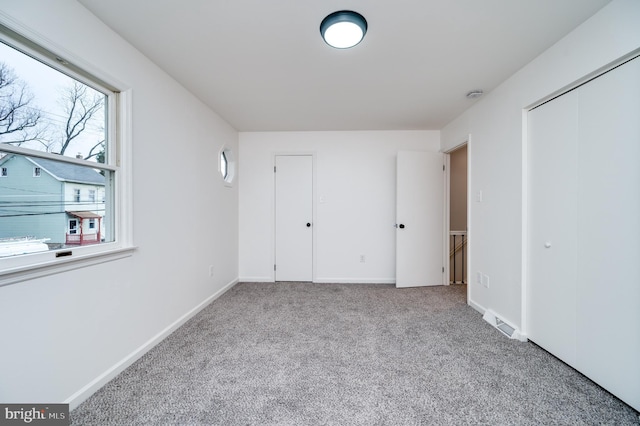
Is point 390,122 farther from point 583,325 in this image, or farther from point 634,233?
point 583,325

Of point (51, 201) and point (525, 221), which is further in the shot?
point (525, 221)

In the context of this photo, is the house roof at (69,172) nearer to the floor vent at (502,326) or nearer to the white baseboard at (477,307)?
the floor vent at (502,326)

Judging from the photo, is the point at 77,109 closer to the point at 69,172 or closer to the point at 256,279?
the point at 69,172

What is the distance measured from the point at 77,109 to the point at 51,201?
598mm

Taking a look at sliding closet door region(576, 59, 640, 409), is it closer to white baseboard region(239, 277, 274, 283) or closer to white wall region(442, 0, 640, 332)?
white wall region(442, 0, 640, 332)

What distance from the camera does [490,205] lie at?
2.56m

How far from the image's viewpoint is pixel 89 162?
61.7 inches

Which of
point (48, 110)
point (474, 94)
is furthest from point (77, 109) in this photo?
point (474, 94)

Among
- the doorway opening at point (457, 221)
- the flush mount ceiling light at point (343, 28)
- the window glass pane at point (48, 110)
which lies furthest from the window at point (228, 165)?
the doorway opening at point (457, 221)

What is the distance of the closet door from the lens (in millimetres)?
1768

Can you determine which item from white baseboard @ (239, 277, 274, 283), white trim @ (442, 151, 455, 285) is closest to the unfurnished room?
white trim @ (442, 151, 455, 285)

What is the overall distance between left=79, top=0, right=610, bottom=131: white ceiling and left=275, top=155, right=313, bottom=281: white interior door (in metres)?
1.11

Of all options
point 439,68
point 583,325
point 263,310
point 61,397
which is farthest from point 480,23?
point 61,397

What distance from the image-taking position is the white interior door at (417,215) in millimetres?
3582
